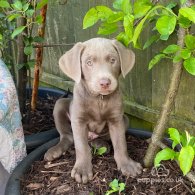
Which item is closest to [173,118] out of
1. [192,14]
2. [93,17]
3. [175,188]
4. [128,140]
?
[128,140]

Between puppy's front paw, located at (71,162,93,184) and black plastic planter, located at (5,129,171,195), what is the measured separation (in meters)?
0.29

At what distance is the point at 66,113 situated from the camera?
246cm

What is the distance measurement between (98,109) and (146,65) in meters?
0.74

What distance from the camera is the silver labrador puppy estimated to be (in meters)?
1.95

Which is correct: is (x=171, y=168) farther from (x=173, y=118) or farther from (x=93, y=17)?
(x=93, y=17)

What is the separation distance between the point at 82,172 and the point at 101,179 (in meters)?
A: 0.10

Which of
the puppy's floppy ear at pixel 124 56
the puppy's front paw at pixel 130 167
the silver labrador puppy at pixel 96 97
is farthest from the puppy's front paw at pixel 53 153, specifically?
the puppy's floppy ear at pixel 124 56

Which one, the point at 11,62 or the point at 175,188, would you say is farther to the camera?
the point at 11,62

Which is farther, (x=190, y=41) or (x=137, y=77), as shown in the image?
(x=137, y=77)

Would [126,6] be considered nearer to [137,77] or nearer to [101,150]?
[101,150]

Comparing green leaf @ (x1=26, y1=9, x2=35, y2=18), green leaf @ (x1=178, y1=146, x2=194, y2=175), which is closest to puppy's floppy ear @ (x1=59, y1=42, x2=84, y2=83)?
green leaf @ (x1=26, y1=9, x2=35, y2=18)

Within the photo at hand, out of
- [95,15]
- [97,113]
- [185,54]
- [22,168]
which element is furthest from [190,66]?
[22,168]

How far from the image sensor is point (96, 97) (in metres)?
2.07

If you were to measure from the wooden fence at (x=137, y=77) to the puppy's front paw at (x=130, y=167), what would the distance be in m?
0.67
